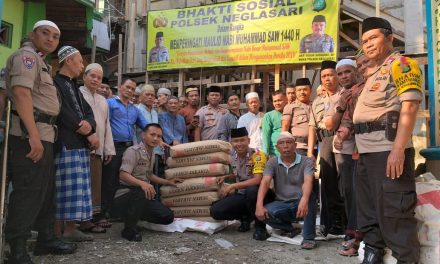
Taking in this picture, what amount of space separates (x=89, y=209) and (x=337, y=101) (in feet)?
8.47

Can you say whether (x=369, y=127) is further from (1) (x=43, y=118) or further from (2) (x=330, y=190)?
(1) (x=43, y=118)

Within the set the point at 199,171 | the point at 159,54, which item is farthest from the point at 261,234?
the point at 159,54

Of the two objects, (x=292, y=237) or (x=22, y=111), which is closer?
(x=22, y=111)

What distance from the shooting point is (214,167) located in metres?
4.65

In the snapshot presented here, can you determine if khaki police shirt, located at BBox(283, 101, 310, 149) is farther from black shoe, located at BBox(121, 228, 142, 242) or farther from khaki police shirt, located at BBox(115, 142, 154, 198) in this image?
black shoe, located at BBox(121, 228, 142, 242)

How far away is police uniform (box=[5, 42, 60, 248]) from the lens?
9.71 feet

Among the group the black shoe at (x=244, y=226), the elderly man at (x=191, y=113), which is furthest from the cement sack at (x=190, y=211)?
the elderly man at (x=191, y=113)

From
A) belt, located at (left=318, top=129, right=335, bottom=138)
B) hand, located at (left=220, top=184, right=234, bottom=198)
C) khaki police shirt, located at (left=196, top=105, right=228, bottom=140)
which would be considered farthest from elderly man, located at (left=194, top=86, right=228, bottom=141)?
belt, located at (left=318, top=129, right=335, bottom=138)

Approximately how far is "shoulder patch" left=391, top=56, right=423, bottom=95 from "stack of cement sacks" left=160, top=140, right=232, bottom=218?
232 centimetres

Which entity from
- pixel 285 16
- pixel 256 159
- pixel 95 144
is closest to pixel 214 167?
pixel 256 159

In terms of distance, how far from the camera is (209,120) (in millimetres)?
6035

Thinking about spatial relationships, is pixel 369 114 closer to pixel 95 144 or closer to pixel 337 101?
pixel 337 101

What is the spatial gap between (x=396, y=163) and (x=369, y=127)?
0.38 m

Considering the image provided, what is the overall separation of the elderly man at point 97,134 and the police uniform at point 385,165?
2.70m
